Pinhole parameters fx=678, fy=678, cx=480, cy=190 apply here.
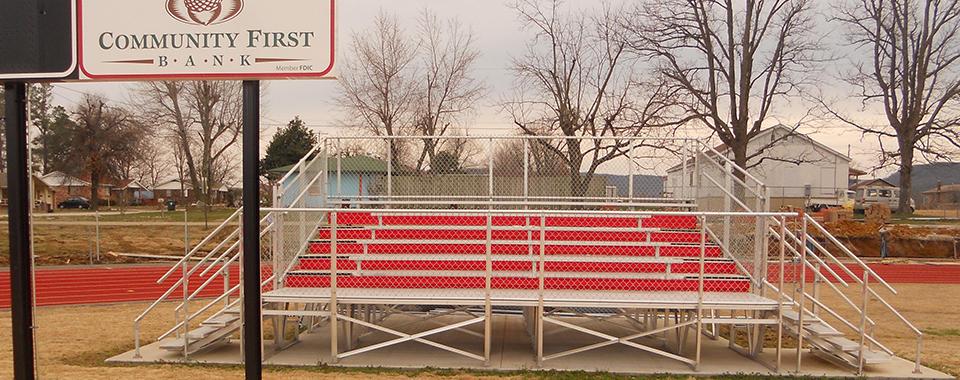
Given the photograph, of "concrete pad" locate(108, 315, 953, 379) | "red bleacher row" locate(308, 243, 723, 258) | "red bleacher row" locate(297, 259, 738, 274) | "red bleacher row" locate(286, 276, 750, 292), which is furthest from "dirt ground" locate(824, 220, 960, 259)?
"red bleacher row" locate(286, 276, 750, 292)

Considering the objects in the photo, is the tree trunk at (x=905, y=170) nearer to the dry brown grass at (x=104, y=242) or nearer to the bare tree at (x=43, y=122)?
the dry brown grass at (x=104, y=242)

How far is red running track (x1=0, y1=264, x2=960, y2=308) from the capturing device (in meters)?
15.0

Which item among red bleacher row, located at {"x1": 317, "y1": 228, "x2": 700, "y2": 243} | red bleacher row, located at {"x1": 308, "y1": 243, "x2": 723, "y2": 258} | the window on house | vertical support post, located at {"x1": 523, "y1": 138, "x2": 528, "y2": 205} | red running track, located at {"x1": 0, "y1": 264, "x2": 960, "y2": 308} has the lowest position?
red running track, located at {"x1": 0, "y1": 264, "x2": 960, "y2": 308}

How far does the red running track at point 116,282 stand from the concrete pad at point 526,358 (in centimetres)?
615

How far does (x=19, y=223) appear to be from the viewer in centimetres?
445

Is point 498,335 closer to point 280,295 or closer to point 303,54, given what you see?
point 280,295

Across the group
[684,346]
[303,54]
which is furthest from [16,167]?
[684,346]

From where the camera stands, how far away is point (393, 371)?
8.13 m

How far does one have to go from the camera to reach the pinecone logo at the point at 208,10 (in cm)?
412

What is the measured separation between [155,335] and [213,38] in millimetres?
7815

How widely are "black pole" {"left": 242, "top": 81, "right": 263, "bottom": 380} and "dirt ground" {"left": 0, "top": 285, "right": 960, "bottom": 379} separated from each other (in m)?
3.75

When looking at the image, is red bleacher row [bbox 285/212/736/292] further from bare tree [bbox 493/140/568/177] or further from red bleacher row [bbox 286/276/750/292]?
bare tree [bbox 493/140/568/177]

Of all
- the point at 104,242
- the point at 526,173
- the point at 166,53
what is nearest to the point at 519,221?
the point at 526,173

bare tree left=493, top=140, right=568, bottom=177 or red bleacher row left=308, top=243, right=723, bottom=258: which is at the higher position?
bare tree left=493, top=140, right=568, bottom=177
